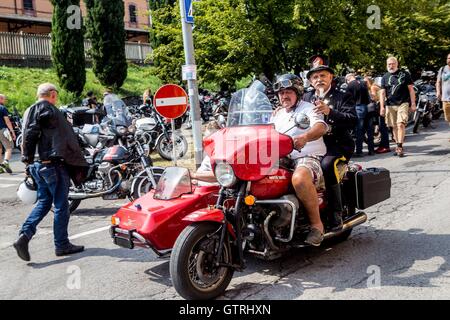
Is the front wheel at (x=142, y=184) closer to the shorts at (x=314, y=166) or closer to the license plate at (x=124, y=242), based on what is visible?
the license plate at (x=124, y=242)

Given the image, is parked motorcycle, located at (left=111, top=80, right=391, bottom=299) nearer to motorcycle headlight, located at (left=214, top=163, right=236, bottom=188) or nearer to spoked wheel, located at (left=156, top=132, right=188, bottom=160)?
motorcycle headlight, located at (left=214, top=163, right=236, bottom=188)

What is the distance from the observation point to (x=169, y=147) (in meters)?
12.4

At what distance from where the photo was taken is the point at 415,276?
4.46 metres

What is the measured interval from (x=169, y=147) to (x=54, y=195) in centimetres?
668

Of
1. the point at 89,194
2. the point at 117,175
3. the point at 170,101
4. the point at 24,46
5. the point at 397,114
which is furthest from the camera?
the point at 24,46

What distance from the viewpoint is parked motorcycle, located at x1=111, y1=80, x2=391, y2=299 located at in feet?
13.6

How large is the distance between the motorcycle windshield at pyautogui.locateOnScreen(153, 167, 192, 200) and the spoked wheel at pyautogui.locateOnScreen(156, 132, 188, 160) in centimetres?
730

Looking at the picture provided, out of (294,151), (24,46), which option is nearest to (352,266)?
(294,151)

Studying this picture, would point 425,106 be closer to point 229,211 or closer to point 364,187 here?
point 364,187

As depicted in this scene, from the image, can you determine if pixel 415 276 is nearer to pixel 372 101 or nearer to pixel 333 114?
pixel 333 114

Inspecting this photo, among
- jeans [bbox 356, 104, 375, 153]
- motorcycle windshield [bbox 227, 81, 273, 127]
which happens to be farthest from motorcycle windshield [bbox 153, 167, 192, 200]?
jeans [bbox 356, 104, 375, 153]
